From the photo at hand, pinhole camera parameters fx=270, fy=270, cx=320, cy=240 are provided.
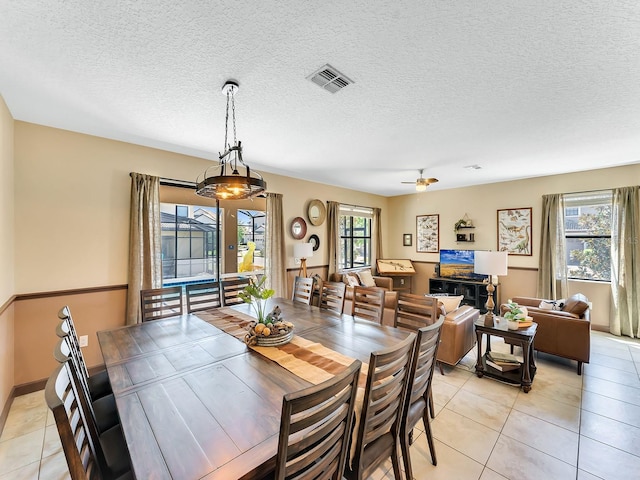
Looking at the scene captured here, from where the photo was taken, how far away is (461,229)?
6070 millimetres

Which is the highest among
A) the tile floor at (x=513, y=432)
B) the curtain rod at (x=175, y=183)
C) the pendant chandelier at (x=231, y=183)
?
the curtain rod at (x=175, y=183)

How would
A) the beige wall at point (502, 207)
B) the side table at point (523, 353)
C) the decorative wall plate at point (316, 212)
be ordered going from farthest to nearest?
the decorative wall plate at point (316, 212) < the beige wall at point (502, 207) < the side table at point (523, 353)

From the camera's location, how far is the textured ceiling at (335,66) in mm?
1428

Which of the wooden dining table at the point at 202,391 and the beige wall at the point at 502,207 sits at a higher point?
the beige wall at the point at 502,207

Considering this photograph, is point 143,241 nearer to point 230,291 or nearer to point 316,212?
point 230,291

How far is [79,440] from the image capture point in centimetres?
101

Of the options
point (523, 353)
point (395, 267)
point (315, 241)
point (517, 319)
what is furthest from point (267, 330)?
point (395, 267)

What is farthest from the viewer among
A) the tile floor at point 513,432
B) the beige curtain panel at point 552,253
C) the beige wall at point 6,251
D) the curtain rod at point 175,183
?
the beige curtain panel at point 552,253

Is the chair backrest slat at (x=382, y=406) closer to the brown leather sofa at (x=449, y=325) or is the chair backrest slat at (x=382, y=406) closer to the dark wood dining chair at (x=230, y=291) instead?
the brown leather sofa at (x=449, y=325)

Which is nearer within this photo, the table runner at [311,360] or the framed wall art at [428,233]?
the table runner at [311,360]

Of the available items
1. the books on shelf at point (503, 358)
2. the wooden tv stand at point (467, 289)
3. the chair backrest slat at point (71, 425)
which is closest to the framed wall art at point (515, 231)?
the wooden tv stand at point (467, 289)

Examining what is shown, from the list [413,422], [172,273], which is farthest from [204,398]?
[172,273]

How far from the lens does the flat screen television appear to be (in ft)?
19.1

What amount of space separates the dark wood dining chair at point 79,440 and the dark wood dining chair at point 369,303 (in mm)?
2032
